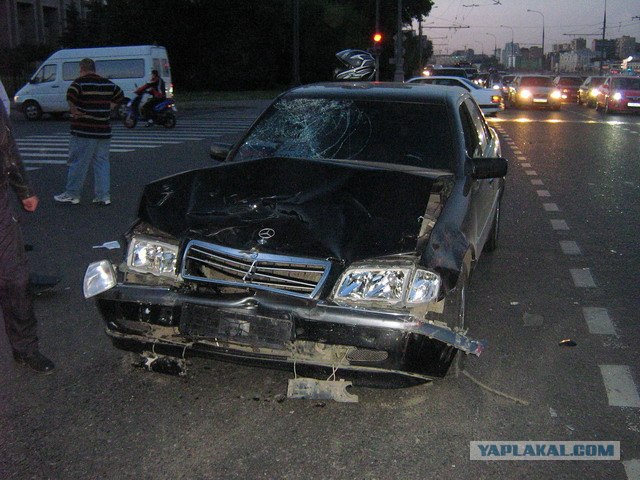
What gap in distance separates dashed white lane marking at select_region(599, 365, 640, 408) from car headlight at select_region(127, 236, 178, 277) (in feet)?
8.06

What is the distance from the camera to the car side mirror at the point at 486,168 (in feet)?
17.1

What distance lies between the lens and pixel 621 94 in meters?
33.3

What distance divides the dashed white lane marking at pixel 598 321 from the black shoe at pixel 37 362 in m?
3.53

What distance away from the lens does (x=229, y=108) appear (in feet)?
123

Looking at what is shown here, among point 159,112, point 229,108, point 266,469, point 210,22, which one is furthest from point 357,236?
point 210,22

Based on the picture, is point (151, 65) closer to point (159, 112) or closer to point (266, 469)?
point (159, 112)

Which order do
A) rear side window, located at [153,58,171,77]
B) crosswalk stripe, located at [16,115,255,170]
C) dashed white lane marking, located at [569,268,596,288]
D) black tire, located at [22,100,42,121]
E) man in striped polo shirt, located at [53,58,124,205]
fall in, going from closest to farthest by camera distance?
dashed white lane marking, located at [569,268,596,288], man in striped polo shirt, located at [53,58,124,205], crosswalk stripe, located at [16,115,255,170], black tire, located at [22,100,42,121], rear side window, located at [153,58,171,77]

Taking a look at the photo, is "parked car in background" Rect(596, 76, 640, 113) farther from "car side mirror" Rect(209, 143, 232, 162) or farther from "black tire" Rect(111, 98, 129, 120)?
"car side mirror" Rect(209, 143, 232, 162)

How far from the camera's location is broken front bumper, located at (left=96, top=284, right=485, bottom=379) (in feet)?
12.5

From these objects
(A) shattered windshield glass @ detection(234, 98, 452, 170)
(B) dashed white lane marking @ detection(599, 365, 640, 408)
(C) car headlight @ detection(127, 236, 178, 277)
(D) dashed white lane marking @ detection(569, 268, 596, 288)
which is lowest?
(D) dashed white lane marking @ detection(569, 268, 596, 288)

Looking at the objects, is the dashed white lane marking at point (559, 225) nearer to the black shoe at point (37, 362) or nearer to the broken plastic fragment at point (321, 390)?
the broken plastic fragment at point (321, 390)

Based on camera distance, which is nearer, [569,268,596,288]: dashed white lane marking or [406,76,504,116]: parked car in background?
[569,268,596,288]: dashed white lane marking


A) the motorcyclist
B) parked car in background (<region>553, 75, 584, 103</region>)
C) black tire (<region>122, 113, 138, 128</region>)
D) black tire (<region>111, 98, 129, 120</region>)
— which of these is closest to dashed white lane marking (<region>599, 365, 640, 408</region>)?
the motorcyclist

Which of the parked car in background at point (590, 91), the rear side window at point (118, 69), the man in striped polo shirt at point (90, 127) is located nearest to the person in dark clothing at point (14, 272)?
the man in striped polo shirt at point (90, 127)
